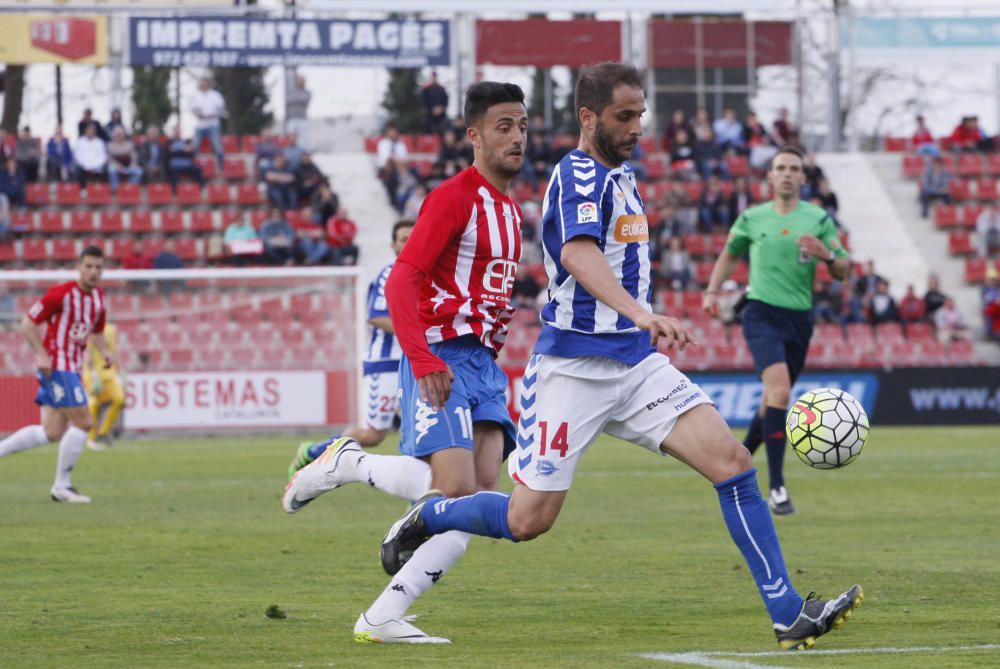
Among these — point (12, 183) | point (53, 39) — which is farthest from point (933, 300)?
point (53, 39)

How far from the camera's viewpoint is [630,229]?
6.49 metres

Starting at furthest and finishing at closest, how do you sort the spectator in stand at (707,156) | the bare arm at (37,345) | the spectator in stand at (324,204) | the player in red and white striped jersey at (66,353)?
the spectator in stand at (707,156) → the spectator in stand at (324,204) → the player in red and white striped jersey at (66,353) → the bare arm at (37,345)

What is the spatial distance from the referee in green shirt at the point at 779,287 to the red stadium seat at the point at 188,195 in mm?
20578

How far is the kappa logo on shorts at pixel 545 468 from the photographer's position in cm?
648

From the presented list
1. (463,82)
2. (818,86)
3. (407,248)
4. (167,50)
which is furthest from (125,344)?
(818,86)

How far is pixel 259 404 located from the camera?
25406 millimetres

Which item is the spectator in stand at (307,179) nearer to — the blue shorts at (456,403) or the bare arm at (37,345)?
the bare arm at (37,345)

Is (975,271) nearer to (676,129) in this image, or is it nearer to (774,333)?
(676,129)

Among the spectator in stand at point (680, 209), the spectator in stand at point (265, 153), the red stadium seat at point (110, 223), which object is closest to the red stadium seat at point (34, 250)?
the red stadium seat at point (110, 223)

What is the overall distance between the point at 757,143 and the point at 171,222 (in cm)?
1219

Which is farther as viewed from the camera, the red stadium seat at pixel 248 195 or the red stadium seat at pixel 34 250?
the red stadium seat at pixel 248 195

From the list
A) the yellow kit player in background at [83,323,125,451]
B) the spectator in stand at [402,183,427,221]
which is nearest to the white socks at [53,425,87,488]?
the yellow kit player in background at [83,323,125,451]

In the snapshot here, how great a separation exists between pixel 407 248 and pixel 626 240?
3.04 feet

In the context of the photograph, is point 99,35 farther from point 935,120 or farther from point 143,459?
point 935,120
